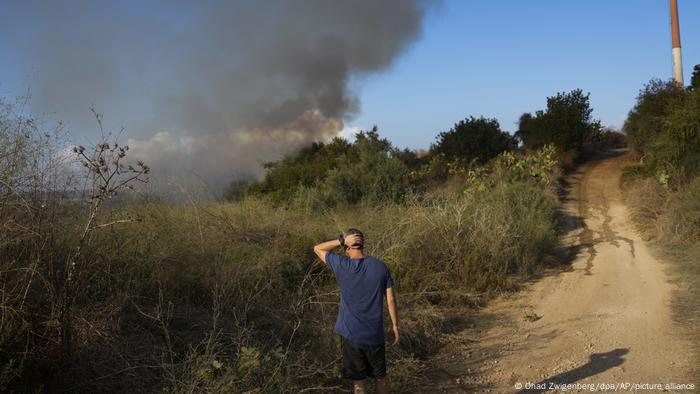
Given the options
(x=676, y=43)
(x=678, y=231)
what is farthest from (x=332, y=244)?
(x=676, y=43)

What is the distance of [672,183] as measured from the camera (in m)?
17.2

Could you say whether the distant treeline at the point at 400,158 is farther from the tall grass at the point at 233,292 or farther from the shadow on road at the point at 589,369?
the shadow on road at the point at 589,369

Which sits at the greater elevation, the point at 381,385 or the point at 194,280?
the point at 194,280

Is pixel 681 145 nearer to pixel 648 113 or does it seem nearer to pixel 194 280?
pixel 648 113

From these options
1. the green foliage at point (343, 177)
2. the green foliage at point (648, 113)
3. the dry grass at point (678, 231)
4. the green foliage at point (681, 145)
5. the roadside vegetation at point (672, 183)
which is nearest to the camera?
the dry grass at point (678, 231)

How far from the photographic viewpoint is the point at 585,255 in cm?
1330

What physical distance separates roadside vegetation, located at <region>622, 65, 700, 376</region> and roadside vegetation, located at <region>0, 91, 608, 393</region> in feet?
9.31

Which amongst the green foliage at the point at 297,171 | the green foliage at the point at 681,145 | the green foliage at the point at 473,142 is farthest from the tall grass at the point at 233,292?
the green foliage at the point at 473,142

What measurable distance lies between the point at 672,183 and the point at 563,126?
34.2 feet

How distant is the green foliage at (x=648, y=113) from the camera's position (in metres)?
22.9

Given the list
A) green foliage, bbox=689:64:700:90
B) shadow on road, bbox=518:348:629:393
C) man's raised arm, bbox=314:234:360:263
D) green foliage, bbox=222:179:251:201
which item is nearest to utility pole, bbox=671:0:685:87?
green foliage, bbox=689:64:700:90

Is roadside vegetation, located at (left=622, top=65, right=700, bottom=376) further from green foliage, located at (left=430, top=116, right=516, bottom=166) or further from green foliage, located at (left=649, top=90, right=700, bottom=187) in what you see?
green foliage, located at (left=430, top=116, right=516, bottom=166)

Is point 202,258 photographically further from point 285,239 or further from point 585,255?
point 585,255

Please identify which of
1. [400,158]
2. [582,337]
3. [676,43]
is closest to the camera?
[582,337]
